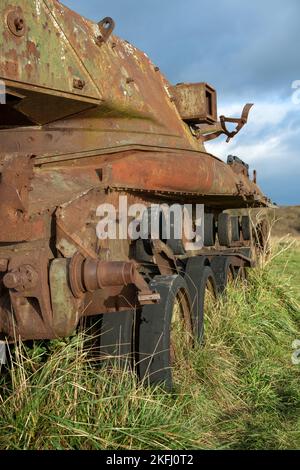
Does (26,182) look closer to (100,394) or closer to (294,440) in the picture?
(100,394)

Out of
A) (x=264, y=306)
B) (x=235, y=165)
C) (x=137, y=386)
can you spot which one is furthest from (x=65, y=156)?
(x=235, y=165)

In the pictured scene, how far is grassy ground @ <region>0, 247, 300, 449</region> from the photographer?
344cm

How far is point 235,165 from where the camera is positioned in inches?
358

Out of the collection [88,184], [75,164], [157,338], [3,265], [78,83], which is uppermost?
[78,83]

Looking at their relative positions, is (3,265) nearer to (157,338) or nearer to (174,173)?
(157,338)

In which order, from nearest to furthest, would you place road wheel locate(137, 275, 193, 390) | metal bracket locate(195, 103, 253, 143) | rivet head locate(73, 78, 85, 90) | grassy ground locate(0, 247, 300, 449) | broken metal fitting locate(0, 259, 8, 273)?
grassy ground locate(0, 247, 300, 449), broken metal fitting locate(0, 259, 8, 273), road wheel locate(137, 275, 193, 390), rivet head locate(73, 78, 85, 90), metal bracket locate(195, 103, 253, 143)

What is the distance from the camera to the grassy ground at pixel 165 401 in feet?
11.3

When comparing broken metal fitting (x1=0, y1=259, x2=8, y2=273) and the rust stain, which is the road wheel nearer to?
the rust stain

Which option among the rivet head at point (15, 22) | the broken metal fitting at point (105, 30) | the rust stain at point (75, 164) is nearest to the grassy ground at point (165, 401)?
the rust stain at point (75, 164)

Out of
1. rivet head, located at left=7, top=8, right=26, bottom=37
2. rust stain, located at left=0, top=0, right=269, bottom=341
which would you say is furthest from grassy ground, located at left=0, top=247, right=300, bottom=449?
rivet head, located at left=7, top=8, right=26, bottom=37

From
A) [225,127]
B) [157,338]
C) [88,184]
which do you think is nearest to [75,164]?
[88,184]

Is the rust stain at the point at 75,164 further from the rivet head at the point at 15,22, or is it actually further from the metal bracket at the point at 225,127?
the metal bracket at the point at 225,127

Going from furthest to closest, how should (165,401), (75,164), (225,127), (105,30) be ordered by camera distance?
1. (225,127)
2. (105,30)
3. (75,164)
4. (165,401)

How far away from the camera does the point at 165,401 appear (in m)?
4.30
